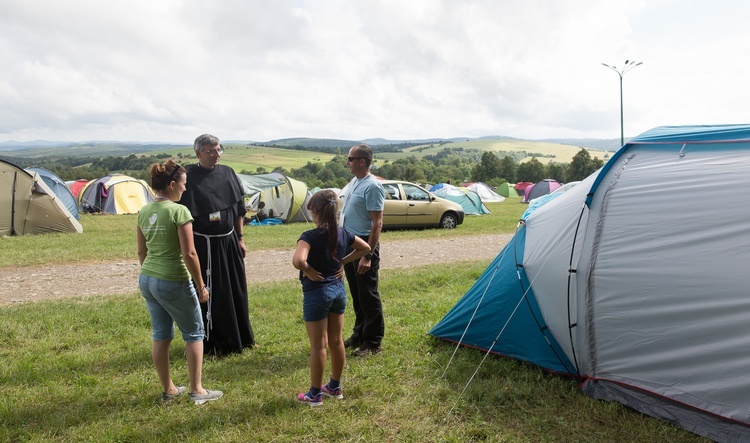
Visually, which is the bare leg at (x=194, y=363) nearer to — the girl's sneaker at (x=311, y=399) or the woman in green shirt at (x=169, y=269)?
the woman in green shirt at (x=169, y=269)

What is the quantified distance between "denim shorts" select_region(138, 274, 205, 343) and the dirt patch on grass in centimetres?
410

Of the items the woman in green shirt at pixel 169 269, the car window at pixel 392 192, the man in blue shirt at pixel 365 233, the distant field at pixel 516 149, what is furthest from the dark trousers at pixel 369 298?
the distant field at pixel 516 149

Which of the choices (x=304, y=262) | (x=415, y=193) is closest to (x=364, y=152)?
(x=304, y=262)

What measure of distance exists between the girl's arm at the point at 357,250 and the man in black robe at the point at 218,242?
1.34 meters

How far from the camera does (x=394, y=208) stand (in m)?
14.3

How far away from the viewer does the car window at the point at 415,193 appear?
14881mm

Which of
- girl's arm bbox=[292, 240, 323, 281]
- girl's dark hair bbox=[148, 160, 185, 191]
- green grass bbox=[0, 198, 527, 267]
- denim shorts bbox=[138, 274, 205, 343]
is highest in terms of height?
girl's dark hair bbox=[148, 160, 185, 191]

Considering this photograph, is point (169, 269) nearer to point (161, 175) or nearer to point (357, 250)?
point (161, 175)

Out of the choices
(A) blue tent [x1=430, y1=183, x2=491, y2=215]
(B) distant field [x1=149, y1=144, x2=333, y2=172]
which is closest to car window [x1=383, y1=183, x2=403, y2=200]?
→ (A) blue tent [x1=430, y1=183, x2=491, y2=215]

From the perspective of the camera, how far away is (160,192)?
343 centimetres

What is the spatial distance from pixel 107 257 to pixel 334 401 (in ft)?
26.4

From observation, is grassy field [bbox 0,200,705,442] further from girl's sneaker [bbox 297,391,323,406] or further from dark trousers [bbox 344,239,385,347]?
dark trousers [bbox 344,239,385,347]

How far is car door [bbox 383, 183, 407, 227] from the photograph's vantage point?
46.8ft

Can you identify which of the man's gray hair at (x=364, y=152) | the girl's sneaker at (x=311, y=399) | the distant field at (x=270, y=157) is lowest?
the girl's sneaker at (x=311, y=399)
